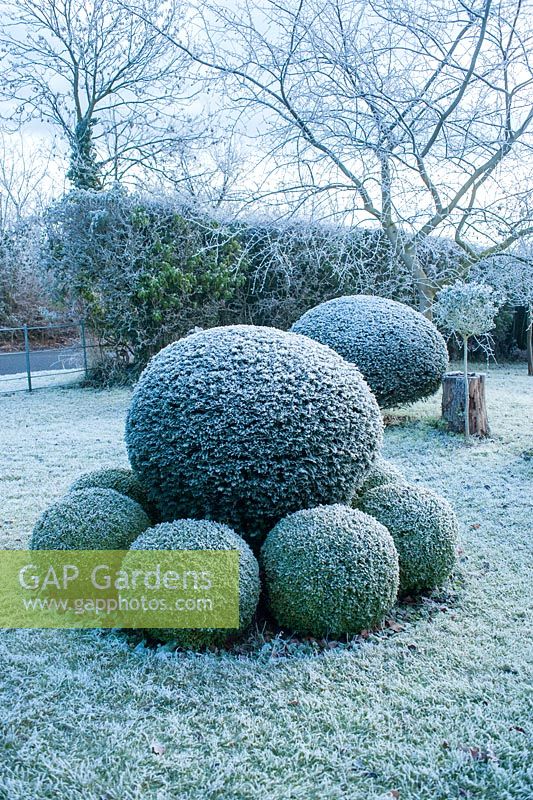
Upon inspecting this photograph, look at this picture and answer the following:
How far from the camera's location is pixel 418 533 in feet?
9.28

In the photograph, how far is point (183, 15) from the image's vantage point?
34.3 feet

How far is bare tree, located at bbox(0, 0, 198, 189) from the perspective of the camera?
472 inches

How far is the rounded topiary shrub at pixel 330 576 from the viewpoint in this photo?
7.86 feet

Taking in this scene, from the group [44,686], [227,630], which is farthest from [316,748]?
[44,686]

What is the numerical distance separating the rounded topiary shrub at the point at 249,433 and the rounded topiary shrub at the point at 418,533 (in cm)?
19

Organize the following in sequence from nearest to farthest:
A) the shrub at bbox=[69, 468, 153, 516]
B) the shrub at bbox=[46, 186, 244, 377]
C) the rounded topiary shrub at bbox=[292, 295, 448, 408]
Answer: the shrub at bbox=[69, 468, 153, 516] → the rounded topiary shrub at bbox=[292, 295, 448, 408] → the shrub at bbox=[46, 186, 244, 377]

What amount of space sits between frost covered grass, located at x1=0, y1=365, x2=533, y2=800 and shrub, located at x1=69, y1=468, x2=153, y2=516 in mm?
816

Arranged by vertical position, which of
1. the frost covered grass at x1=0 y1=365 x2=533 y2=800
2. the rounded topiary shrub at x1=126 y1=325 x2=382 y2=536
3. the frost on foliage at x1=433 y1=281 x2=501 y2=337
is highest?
the frost on foliage at x1=433 y1=281 x2=501 y2=337

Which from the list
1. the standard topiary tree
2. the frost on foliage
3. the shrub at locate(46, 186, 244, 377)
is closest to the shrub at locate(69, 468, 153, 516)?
the standard topiary tree

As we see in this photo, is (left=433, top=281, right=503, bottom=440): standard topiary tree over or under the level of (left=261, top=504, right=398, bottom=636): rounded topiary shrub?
over

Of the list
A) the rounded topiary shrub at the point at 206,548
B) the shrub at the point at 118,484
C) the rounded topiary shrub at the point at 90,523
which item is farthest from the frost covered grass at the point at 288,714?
the shrub at the point at 118,484

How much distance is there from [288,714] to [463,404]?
15.1 ft

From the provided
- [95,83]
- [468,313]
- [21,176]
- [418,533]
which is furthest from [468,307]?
[21,176]

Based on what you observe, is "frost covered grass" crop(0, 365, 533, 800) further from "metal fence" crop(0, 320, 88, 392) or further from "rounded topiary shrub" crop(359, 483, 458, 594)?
"metal fence" crop(0, 320, 88, 392)
